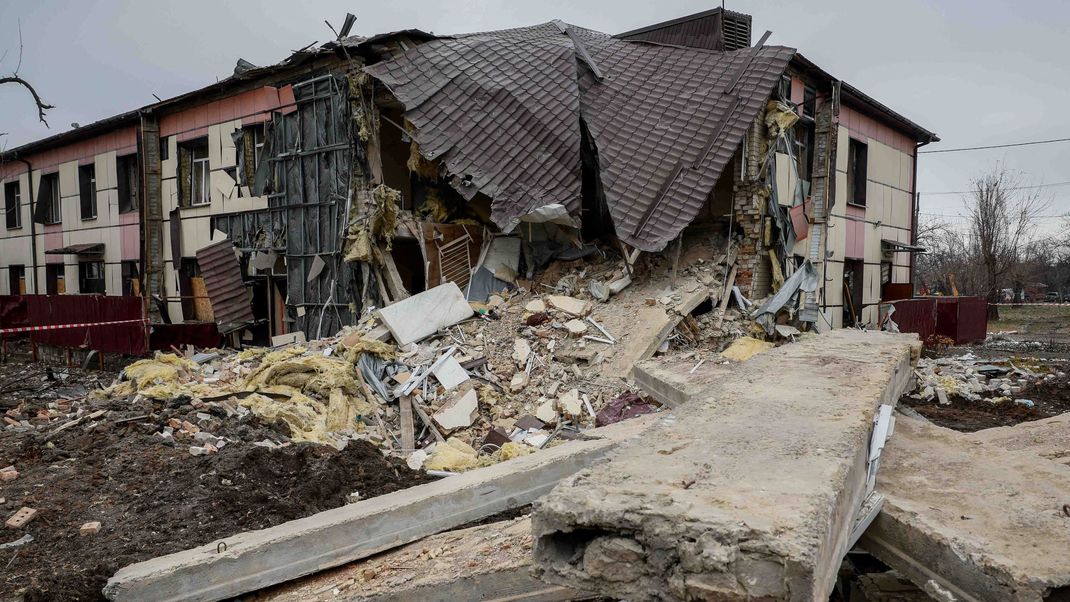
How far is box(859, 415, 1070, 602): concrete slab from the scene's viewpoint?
8.52 feet

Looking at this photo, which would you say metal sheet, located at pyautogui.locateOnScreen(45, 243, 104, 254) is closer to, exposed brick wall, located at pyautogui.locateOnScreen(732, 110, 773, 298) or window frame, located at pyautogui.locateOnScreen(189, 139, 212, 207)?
window frame, located at pyautogui.locateOnScreen(189, 139, 212, 207)

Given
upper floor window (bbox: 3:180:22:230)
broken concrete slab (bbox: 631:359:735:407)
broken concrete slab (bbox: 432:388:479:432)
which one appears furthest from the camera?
upper floor window (bbox: 3:180:22:230)

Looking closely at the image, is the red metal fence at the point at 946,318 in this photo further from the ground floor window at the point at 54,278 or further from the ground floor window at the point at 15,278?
the ground floor window at the point at 15,278

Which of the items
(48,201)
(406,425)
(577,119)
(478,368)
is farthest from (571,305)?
(48,201)

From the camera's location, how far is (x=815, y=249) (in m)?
12.7

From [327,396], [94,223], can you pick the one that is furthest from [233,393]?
[94,223]

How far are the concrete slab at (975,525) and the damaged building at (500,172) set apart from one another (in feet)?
20.0

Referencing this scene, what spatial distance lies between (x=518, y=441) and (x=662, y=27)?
32.3 feet

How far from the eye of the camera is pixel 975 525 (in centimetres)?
301

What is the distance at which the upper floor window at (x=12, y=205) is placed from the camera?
70.7 ft

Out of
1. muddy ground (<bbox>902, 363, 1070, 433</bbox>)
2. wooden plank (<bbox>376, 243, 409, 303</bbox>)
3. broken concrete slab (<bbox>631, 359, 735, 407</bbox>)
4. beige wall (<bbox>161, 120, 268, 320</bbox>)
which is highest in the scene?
beige wall (<bbox>161, 120, 268, 320</bbox>)

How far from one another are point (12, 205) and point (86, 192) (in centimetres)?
528

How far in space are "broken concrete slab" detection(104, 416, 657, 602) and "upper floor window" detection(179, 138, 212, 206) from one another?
529 inches

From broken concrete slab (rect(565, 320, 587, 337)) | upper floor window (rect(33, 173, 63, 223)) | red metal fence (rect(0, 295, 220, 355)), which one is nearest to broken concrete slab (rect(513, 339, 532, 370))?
broken concrete slab (rect(565, 320, 587, 337))
